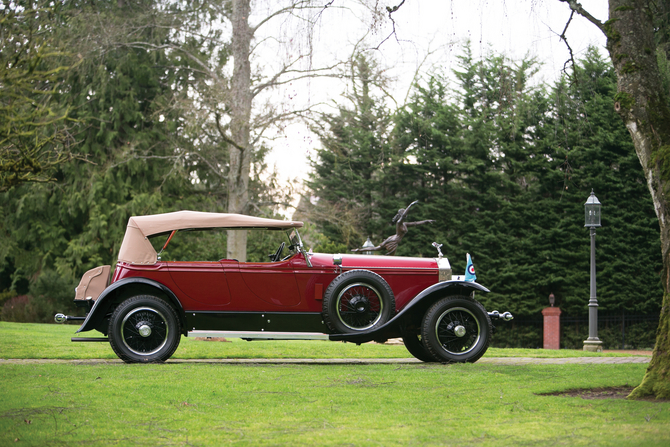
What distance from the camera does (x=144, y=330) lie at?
26.2 feet

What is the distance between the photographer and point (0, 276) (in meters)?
23.6

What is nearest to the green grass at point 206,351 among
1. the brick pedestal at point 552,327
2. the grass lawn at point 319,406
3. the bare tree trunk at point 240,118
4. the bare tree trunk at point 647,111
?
the grass lawn at point 319,406

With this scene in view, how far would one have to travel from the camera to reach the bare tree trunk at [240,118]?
50.5ft

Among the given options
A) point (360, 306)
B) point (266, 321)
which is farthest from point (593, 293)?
point (266, 321)

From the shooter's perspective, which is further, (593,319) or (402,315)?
(593,319)

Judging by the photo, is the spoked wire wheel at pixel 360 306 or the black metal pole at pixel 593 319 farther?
the black metal pole at pixel 593 319

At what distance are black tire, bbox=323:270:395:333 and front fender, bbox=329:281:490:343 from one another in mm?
76

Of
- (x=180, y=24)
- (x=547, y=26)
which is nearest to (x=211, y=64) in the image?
(x=180, y=24)

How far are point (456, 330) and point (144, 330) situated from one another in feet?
12.6

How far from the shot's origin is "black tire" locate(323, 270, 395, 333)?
7.98 metres

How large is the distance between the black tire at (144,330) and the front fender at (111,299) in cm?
13

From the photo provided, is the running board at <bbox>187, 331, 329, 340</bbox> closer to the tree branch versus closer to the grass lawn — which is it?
the grass lawn

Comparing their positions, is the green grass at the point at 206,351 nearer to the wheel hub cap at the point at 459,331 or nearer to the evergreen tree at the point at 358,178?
the wheel hub cap at the point at 459,331

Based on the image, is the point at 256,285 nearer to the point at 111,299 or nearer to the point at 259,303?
the point at 259,303
